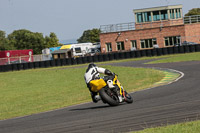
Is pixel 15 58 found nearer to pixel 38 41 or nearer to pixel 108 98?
pixel 108 98

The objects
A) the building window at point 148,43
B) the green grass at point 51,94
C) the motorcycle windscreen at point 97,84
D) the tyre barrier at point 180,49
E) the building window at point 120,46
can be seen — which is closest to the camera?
the motorcycle windscreen at point 97,84

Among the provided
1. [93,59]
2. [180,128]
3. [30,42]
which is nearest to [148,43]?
[93,59]

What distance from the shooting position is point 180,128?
617 centimetres

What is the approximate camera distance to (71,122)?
8484 millimetres

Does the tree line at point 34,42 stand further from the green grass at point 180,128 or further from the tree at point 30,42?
the green grass at point 180,128

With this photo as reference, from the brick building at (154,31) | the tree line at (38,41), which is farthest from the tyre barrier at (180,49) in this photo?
the tree line at (38,41)

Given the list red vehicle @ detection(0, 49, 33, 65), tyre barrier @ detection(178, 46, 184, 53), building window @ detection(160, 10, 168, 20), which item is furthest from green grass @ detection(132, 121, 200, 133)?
building window @ detection(160, 10, 168, 20)

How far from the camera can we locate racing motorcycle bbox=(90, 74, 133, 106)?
10.1 meters

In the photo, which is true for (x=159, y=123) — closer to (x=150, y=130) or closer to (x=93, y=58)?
(x=150, y=130)

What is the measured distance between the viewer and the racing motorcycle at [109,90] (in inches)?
399

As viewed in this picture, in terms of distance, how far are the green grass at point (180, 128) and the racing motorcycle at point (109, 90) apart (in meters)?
3.83

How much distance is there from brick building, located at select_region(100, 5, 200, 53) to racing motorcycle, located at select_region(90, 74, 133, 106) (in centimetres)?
4202

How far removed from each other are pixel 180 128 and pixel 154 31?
159 feet

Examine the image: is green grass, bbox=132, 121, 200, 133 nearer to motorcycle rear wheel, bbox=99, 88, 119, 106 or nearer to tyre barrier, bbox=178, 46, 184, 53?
motorcycle rear wheel, bbox=99, 88, 119, 106
